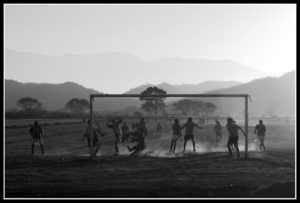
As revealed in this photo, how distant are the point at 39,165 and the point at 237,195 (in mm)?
8382

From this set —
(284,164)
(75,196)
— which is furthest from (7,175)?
(284,164)

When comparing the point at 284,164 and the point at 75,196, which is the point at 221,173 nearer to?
the point at 284,164

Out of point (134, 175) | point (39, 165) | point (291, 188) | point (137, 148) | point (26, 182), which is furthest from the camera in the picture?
point (137, 148)

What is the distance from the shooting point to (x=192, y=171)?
1578 centimetres

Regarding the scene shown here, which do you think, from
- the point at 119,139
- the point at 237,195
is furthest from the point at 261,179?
the point at 119,139

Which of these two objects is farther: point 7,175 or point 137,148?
point 137,148

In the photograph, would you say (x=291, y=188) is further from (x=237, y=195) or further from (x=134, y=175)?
(x=134, y=175)

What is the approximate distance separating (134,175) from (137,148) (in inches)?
246

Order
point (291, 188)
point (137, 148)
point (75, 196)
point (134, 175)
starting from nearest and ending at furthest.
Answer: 1. point (75, 196)
2. point (291, 188)
3. point (134, 175)
4. point (137, 148)

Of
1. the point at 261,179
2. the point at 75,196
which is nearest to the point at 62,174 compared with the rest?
the point at 75,196

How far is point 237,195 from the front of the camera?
11.3 metres

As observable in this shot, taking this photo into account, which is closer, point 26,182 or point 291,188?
point 291,188

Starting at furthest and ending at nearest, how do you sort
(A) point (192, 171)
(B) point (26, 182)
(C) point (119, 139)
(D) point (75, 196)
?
(C) point (119, 139), (A) point (192, 171), (B) point (26, 182), (D) point (75, 196)

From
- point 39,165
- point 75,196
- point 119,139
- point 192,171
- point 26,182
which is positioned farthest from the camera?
point 119,139
